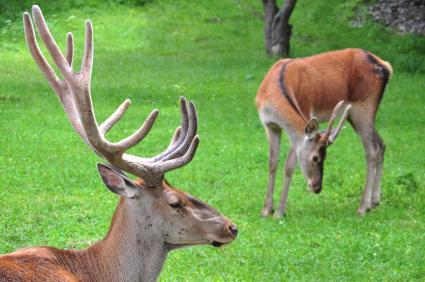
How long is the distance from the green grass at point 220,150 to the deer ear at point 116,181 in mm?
2251

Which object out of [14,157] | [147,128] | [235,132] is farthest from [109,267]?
[235,132]

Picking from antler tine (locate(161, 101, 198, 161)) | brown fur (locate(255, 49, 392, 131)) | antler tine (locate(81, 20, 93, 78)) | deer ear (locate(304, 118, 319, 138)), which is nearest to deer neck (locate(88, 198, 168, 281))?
antler tine (locate(161, 101, 198, 161))

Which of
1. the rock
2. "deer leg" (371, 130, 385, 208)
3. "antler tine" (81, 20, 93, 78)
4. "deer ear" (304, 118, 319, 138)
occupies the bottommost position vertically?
the rock

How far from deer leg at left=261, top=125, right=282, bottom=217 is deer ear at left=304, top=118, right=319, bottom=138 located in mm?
713

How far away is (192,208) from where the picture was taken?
5379 mm

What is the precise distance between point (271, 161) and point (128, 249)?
5.57 metres

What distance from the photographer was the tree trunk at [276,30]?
22484mm

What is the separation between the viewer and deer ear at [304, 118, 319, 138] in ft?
32.3

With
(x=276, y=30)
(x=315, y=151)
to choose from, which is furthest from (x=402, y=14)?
→ (x=315, y=151)

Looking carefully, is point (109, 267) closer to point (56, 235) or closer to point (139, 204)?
point (139, 204)

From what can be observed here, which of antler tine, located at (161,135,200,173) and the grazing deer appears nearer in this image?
antler tine, located at (161,135,200,173)

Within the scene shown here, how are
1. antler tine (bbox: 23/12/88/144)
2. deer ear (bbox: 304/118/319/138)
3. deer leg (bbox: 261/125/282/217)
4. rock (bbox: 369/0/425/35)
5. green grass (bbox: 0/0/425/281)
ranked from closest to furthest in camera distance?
1. antler tine (bbox: 23/12/88/144)
2. green grass (bbox: 0/0/425/281)
3. deer ear (bbox: 304/118/319/138)
4. deer leg (bbox: 261/125/282/217)
5. rock (bbox: 369/0/425/35)

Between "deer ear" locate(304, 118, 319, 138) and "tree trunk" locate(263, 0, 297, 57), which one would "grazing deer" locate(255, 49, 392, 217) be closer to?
"deer ear" locate(304, 118, 319, 138)

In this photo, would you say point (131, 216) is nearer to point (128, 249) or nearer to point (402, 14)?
point (128, 249)
